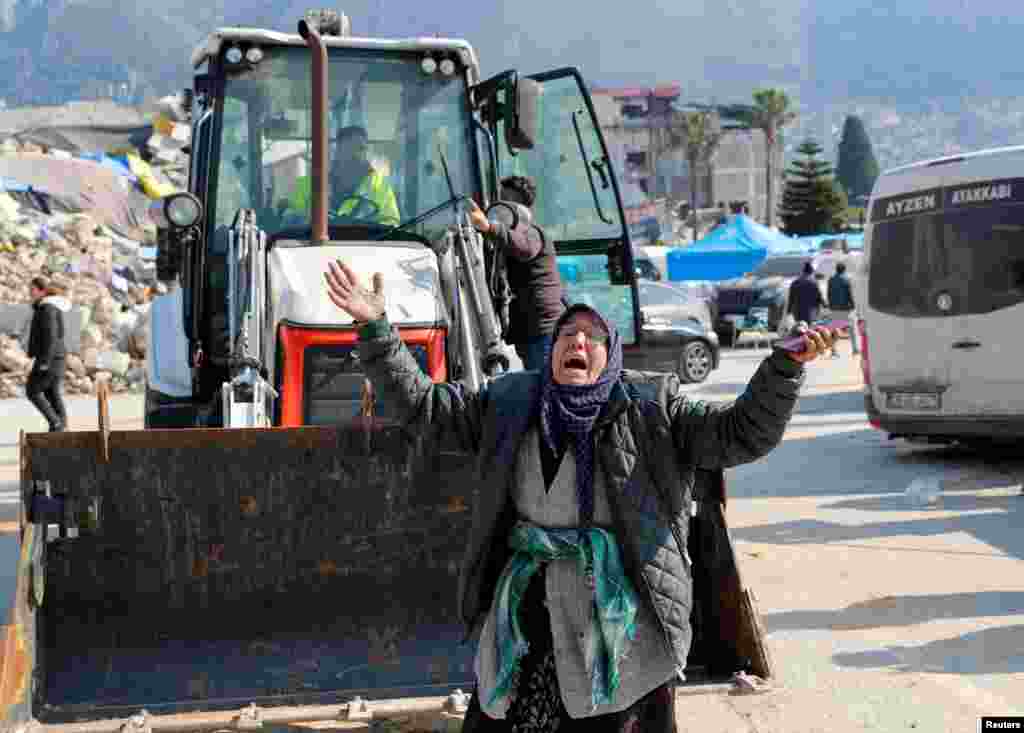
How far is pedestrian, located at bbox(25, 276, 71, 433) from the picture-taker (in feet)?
49.8

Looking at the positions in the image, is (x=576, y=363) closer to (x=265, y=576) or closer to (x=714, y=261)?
(x=265, y=576)

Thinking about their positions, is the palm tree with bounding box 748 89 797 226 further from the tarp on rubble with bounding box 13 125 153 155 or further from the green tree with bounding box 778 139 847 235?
the tarp on rubble with bounding box 13 125 153 155

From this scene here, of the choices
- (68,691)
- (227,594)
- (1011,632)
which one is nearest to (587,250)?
(1011,632)

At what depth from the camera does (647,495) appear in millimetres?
4145

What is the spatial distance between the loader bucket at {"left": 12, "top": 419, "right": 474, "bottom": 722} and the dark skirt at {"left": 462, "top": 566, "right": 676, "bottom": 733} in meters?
1.38

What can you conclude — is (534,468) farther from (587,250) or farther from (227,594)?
(587,250)

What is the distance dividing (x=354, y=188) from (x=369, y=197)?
0.09 meters

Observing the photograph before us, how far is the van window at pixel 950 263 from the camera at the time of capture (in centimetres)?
1225

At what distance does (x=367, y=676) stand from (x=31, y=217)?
1135 inches

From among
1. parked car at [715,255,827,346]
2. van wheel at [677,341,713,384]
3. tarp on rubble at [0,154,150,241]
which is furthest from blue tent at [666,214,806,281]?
van wheel at [677,341,713,384]

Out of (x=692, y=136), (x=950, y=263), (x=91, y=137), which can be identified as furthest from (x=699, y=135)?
(x=950, y=263)

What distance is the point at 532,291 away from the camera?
8367 mm

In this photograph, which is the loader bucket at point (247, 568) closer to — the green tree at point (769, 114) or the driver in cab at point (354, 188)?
the driver in cab at point (354, 188)

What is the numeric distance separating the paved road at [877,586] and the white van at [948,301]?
0.52 metres
